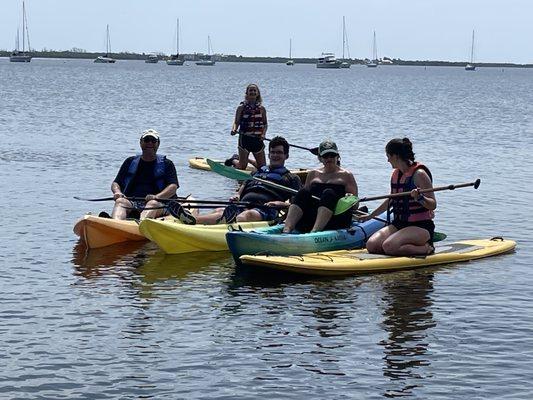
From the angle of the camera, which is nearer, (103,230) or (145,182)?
(103,230)

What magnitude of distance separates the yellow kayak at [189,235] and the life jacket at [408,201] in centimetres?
199

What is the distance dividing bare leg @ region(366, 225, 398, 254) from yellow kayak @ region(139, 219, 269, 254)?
1.57 meters

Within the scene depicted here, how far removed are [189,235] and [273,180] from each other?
142 cm

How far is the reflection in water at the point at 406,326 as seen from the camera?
1016 centimetres

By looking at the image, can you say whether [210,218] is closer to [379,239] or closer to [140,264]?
[140,264]

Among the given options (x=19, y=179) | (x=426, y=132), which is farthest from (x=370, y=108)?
(x=19, y=179)

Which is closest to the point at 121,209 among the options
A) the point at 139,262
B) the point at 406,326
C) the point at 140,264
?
the point at 139,262

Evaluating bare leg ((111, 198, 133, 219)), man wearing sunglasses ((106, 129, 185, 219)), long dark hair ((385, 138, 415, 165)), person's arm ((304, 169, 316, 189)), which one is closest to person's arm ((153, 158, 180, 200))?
man wearing sunglasses ((106, 129, 185, 219))

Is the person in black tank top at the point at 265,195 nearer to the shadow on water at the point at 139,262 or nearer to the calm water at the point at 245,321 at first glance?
the shadow on water at the point at 139,262

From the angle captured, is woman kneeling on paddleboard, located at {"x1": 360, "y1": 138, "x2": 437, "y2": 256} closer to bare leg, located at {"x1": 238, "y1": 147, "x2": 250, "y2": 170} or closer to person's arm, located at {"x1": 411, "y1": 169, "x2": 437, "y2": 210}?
person's arm, located at {"x1": 411, "y1": 169, "x2": 437, "y2": 210}

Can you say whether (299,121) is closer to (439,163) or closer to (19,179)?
(439,163)

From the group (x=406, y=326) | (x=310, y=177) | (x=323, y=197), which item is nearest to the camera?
(x=406, y=326)

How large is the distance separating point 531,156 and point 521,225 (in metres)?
14.3

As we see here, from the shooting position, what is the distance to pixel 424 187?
13711 mm
